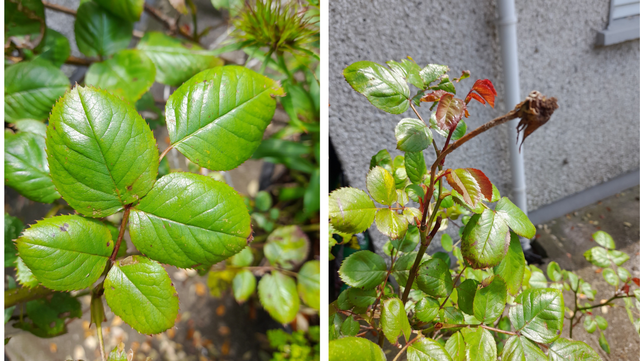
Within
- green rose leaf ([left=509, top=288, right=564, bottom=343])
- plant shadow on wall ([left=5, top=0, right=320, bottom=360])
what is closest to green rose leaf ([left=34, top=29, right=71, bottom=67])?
plant shadow on wall ([left=5, top=0, right=320, bottom=360])

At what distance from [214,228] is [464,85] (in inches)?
35.8

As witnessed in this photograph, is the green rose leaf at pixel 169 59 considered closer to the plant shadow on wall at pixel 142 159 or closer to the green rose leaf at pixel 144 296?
the plant shadow on wall at pixel 142 159

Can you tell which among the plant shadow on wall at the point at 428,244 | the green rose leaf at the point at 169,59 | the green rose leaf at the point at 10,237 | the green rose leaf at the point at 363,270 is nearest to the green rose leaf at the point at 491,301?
the plant shadow on wall at the point at 428,244

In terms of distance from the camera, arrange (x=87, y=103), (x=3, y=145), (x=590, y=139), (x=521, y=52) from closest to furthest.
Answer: (x=87, y=103)
(x=3, y=145)
(x=521, y=52)
(x=590, y=139)

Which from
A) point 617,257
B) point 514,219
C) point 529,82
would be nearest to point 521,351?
point 514,219

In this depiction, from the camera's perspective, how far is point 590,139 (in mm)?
1428

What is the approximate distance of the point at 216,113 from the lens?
0.89ft

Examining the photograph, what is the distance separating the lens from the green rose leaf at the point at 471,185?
0.29 metres

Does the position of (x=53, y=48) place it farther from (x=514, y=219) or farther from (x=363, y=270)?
(x=514, y=219)

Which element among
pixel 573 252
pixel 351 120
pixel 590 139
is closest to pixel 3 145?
pixel 351 120

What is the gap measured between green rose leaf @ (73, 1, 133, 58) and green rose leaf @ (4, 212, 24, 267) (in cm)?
24

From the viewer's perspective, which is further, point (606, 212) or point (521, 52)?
point (606, 212)

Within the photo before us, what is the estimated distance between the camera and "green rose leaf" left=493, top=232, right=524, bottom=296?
38cm

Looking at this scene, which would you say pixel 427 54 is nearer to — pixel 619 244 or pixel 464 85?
pixel 464 85
